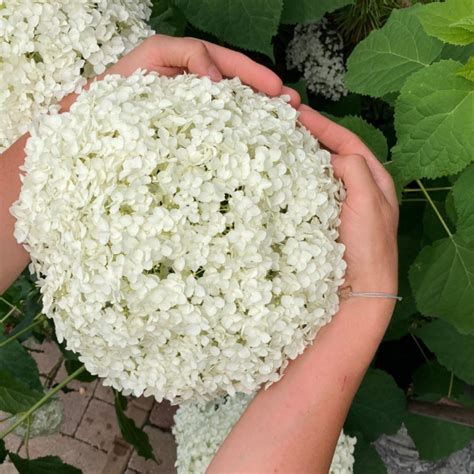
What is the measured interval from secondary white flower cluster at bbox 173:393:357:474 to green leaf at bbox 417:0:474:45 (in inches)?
34.1

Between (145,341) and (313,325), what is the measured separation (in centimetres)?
25

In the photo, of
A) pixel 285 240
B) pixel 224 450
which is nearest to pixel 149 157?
pixel 285 240

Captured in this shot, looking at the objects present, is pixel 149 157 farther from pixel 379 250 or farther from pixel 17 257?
pixel 17 257

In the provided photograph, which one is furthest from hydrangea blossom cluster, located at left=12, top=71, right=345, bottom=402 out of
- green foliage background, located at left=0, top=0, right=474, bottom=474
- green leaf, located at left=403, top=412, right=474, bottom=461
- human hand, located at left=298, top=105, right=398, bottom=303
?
green leaf, located at left=403, top=412, right=474, bottom=461

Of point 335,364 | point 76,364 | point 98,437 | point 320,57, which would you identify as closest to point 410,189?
point 335,364

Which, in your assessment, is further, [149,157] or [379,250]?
[379,250]

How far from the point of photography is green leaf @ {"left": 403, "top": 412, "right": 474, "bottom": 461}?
1.90 metres

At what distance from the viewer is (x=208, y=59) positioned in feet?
3.69

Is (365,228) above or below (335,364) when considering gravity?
above

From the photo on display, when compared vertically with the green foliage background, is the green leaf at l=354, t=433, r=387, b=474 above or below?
below

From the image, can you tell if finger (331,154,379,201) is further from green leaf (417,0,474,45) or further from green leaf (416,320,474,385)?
green leaf (416,320,474,385)

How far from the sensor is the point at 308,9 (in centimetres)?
187

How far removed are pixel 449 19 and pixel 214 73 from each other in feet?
1.49

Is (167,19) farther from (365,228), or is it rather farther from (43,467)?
(43,467)
